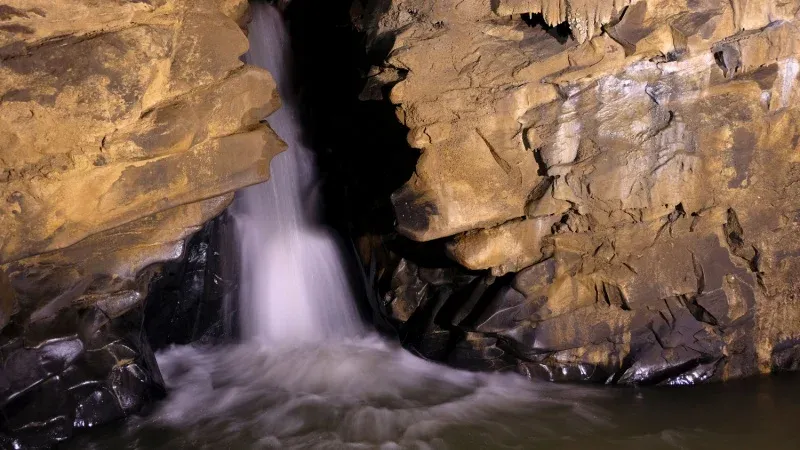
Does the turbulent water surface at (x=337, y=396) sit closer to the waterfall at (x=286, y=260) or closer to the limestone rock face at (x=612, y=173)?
the waterfall at (x=286, y=260)

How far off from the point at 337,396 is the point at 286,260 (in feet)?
7.39

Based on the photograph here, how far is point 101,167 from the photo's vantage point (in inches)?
156

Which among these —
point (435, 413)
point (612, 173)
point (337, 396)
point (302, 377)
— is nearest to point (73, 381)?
point (302, 377)

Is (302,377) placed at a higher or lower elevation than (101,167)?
lower

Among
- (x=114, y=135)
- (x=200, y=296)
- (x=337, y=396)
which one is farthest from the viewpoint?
(x=200, y=296)

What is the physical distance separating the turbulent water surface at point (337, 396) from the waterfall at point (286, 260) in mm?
12

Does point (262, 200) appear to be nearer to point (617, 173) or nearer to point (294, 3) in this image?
point (294, 3)

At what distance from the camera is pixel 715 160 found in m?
4.68

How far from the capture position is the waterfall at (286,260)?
23.1ft

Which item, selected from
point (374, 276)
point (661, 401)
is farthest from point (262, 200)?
point (661, 401)

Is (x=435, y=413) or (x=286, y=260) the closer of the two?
(x=435, y=413)

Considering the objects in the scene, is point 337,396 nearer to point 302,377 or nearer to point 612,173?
point 302,377

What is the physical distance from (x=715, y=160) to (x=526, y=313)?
6.18ft

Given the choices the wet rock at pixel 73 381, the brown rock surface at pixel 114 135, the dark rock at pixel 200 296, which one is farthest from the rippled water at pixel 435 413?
the brown rock surface at pixel 114 135
